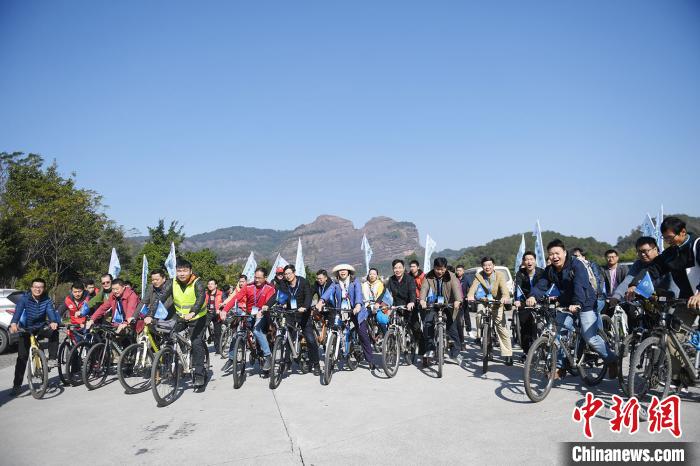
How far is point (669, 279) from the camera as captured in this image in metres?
5.79

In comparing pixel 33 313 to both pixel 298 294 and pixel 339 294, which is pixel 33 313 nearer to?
pixel 298 294

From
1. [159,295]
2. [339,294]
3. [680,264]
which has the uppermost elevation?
[680,264]

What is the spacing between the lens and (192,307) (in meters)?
7.07

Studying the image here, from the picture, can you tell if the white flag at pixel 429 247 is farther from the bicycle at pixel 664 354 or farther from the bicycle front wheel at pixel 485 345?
the bicycle at pixel 664 354

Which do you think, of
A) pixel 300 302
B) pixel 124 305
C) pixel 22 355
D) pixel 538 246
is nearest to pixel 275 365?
pixel 300 302

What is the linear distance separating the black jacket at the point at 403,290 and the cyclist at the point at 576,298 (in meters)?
2.94

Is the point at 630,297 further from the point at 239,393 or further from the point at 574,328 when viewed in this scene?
the point at 239,393

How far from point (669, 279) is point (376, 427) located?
4.09 m

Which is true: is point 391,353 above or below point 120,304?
below

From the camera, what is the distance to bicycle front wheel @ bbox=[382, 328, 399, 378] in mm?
7570

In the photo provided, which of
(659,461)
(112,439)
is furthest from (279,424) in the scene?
(659,461)

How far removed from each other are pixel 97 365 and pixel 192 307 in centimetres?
230

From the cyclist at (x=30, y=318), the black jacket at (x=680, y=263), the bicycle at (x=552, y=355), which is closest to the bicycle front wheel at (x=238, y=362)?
the cyclist at (x=30, y=318)

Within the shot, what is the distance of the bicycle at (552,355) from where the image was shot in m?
5.66
